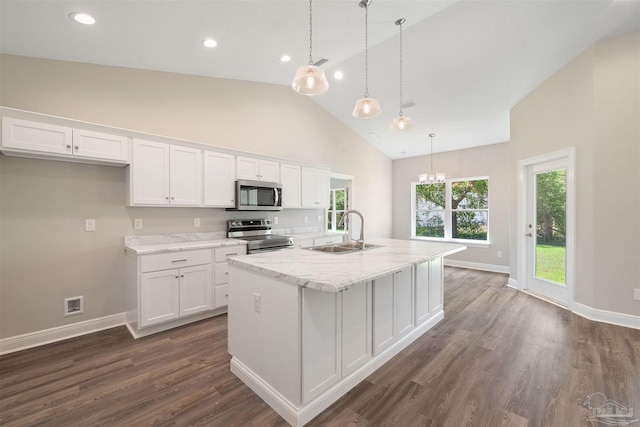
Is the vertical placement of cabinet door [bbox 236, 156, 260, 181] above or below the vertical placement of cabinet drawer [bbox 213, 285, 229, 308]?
above

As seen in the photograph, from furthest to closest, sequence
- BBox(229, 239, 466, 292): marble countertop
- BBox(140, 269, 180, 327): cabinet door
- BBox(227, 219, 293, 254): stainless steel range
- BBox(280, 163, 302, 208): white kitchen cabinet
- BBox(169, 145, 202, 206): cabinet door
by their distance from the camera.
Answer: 1. BBox(280, 163, 302, 208): white kitchen cabinet
2. BBox(227, 219, 293, 254): stainless steel range
3. BBox(169, 145, 202, 206): cabinet door
4. BBox(140, 269, 180, 327): cabinet door
5. BBox(229, 239, 466, 292): marble countertop

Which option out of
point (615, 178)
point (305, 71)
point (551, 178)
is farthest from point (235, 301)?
point (551, 178)

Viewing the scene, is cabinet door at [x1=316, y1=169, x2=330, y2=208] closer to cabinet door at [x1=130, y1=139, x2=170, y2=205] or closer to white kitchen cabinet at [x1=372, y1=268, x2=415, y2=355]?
cabinet door at [x1=130, y1=139, x2=170, y2=205]

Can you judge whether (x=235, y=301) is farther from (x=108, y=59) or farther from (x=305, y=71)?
(x=108, y=59)

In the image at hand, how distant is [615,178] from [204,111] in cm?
507

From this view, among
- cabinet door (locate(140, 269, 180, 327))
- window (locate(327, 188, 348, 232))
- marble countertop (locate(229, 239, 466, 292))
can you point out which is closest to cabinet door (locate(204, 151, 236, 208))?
cabinet door (locate(140, 269, 180, 327))

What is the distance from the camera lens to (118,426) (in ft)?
5.34

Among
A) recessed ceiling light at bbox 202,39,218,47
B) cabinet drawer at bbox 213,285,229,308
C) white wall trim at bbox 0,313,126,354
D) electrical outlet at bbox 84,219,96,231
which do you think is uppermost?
recessed ceiling light at bbox 202,39,218,47

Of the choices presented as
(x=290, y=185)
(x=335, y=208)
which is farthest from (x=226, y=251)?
(x=335, y=208)

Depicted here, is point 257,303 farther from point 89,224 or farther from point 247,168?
point 247,168

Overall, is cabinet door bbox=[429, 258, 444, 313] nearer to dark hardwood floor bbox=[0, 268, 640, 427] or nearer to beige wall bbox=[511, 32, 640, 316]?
dark hardwood floor bbox=[0, 268, 640, 427]

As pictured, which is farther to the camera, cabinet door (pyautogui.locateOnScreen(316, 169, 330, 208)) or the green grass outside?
cabinet door (pyautogui.locateOnScreen(316, 169, 330, 208))

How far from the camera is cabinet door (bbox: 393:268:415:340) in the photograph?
2432 mm

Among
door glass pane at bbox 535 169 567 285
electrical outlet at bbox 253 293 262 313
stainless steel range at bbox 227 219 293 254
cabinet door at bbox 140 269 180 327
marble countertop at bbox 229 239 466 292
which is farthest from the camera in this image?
door glass pane at bbox 535 169 567 285
